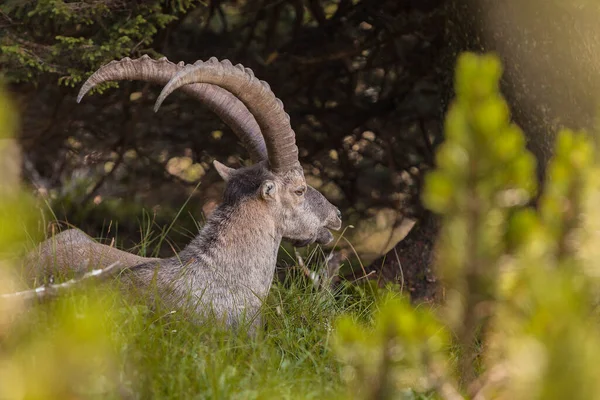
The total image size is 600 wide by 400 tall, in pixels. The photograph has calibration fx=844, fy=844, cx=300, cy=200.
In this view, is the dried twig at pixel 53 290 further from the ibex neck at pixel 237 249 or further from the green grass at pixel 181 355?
the ibex neck at pixel 237 249

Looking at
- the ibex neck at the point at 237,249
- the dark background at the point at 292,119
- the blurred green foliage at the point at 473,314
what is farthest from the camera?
the dark background at the point at 292,119

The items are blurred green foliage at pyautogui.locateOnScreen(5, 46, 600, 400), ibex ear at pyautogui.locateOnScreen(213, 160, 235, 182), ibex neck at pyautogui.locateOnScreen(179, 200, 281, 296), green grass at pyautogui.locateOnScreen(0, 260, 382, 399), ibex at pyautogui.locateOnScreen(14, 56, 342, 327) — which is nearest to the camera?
blurred green foliage at pyautogui.locateOnScreen(5, 46, 600, 400)

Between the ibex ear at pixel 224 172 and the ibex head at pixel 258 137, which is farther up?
the ibex head at pixel 258 137

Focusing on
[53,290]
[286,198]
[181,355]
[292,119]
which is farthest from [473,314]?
[292,119]

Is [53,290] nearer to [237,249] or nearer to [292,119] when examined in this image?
[237,249]

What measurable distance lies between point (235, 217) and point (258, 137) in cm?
60

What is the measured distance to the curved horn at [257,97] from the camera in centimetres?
420

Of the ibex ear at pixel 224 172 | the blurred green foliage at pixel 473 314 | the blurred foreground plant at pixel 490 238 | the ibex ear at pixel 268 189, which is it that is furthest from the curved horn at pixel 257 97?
the blurred foreground plant at pixel 490 238

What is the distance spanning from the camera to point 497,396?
2744mm

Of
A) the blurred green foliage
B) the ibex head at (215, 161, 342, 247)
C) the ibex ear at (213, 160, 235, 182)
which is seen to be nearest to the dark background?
the ibex head at (215, 161, 342, 247)

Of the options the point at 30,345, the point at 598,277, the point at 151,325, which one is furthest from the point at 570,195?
the point at 151,325

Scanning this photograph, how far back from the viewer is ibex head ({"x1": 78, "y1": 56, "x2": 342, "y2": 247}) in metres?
4.37

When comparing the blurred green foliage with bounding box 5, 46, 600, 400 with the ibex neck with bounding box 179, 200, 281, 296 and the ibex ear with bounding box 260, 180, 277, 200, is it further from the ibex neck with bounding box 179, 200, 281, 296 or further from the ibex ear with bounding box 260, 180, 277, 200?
the ibex ear with bounding box 260, 180, 277, 200

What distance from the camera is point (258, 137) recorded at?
500 cm
